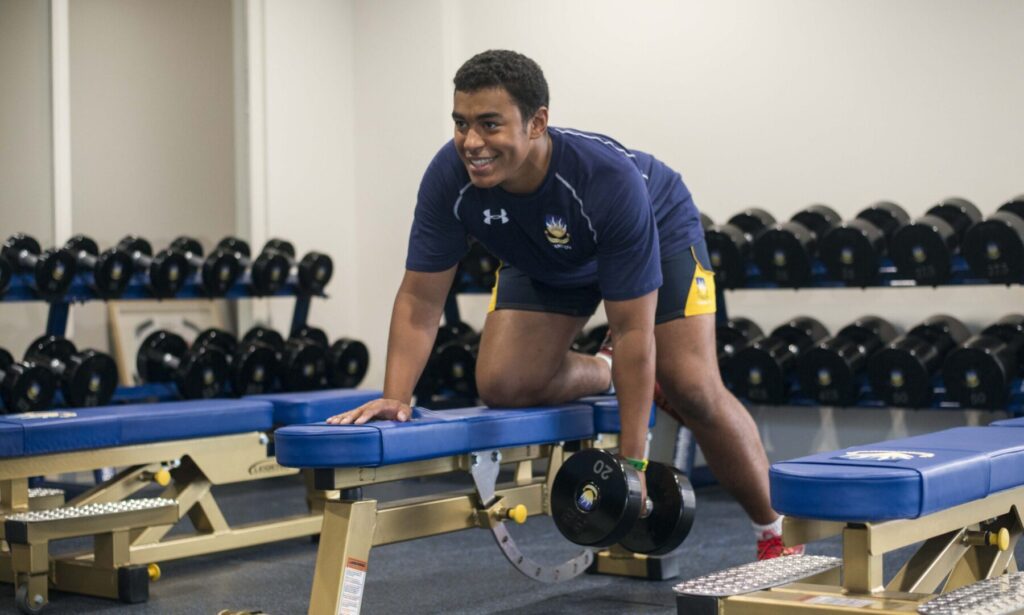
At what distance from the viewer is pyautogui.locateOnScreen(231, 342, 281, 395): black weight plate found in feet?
17.3

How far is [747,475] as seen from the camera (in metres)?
2.97

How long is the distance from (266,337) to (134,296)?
60cm

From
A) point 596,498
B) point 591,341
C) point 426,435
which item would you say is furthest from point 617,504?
point 591,341

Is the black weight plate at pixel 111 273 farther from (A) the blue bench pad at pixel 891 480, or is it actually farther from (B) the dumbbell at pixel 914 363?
(A) the blue bench pad at pixel 891 480

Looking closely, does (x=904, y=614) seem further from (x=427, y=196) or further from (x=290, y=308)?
(x=290, y=308)

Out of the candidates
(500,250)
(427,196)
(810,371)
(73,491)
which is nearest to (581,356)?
(500,250)

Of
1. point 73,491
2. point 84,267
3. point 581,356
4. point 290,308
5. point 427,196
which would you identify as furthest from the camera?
point 290,308

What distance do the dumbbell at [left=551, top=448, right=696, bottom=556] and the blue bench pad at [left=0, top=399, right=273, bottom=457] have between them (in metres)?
1.39

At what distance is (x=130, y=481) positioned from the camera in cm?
346

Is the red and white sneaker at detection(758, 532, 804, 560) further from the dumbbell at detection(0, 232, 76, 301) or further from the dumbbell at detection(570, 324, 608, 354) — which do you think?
the dumbbell at detection(0, 232, 76, 301)

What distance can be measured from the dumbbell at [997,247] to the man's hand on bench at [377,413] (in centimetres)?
249

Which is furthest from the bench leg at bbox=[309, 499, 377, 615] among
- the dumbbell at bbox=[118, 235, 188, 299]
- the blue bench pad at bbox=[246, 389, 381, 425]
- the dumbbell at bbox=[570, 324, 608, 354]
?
the dumbbell at bbox=[118, 235, 188, 299]

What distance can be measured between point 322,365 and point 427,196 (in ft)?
9.42

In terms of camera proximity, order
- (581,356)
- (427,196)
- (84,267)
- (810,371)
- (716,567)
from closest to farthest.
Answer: (427,196) → (581,356) → (716,567) → (810,371) → (84,267)
